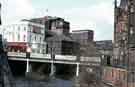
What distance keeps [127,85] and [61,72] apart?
47618mm

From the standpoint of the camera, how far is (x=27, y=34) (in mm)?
94125

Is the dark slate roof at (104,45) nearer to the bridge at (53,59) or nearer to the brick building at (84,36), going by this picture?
the brick building at (84,36)

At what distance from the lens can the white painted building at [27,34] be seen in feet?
309

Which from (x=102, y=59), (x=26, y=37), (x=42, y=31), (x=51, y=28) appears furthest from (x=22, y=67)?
(x=51, y=28)

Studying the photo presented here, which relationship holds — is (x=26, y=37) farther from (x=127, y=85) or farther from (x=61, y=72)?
(x=127, y=85)

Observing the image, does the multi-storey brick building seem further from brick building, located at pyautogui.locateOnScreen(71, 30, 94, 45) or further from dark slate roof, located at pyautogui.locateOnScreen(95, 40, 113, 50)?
brick building, located at pyautogui.locateOnScreen(71, 30, 94, 45)

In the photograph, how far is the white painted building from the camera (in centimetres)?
9419

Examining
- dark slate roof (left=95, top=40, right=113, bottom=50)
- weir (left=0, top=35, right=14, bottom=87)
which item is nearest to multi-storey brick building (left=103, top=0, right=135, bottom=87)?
dark slate roof (left=95, top=40, right=113, bottom=50)

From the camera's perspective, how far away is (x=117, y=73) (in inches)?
1978

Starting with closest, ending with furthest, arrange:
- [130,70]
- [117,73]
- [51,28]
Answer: [130,70], [117,73], [51,28]

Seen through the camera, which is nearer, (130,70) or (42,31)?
(130,70)

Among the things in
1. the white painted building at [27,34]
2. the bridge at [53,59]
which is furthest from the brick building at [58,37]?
the bridge at [53,59]

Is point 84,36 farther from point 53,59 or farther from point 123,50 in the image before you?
point 123,50

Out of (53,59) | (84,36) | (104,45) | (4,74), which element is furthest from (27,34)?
(4,74)
